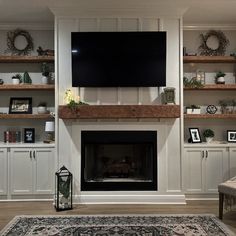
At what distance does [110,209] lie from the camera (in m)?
4.45

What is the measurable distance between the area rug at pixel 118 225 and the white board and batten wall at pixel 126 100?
679 mm

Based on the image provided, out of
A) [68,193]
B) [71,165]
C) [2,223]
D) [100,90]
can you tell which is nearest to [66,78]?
[100,90]

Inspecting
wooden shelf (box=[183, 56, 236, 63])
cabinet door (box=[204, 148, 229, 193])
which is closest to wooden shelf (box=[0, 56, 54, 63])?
wooden shelf (box=[183, 56, 236, 63])

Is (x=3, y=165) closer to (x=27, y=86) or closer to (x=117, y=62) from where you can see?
(x=27, y=86)

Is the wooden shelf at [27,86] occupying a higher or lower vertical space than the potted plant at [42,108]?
higher

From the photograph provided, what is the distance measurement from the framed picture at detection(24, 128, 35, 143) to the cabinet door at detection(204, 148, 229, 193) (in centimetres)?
285

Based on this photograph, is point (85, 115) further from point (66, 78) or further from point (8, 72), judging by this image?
point (8, 72)

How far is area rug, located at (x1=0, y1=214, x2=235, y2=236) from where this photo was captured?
3.56 metres

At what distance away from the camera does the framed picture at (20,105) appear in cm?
529

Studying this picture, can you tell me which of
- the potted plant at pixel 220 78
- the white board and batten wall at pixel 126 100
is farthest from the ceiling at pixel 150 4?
the potted plant at pixel 220 78

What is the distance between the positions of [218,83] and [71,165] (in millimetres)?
2792

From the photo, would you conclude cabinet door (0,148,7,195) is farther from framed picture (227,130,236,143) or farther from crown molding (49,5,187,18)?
framed picture (227,130,236,143)

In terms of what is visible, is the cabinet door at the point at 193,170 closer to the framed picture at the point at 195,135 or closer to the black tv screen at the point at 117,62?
the framed picture at the point at 195,135

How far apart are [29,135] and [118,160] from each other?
1.55 metres
